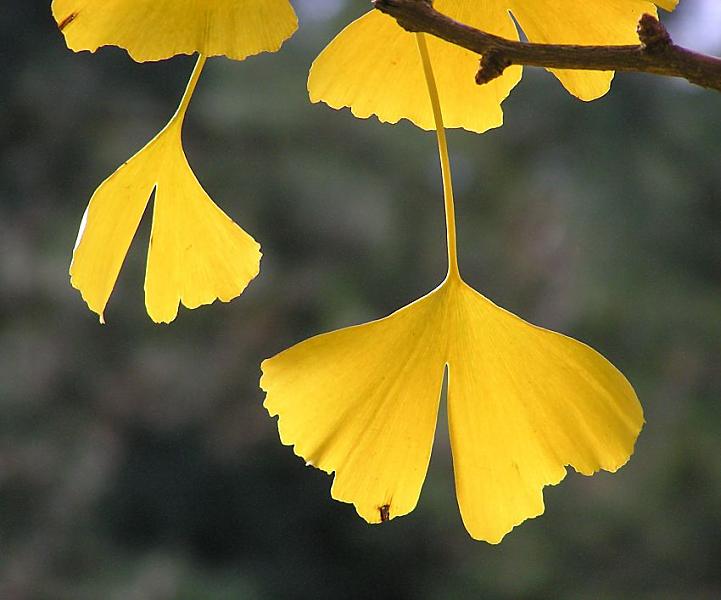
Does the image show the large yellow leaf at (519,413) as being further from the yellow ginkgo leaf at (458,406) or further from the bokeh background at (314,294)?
the bokeh background at (314,294)

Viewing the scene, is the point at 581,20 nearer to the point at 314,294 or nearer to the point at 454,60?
the point at 454,60

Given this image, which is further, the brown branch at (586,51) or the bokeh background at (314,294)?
the bokeh background at (314,294)

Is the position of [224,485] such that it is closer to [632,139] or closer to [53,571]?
[53,571]

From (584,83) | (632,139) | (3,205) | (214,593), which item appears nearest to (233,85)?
(3,205)

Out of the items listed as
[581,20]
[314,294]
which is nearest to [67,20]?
Result: [581,20]

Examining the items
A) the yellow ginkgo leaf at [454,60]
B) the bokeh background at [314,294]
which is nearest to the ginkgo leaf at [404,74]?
the yellow ginkgo leaf at [454,60]

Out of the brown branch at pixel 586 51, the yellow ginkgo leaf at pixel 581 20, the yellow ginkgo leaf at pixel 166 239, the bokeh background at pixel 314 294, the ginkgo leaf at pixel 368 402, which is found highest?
the brown branch at pixel 586 51
